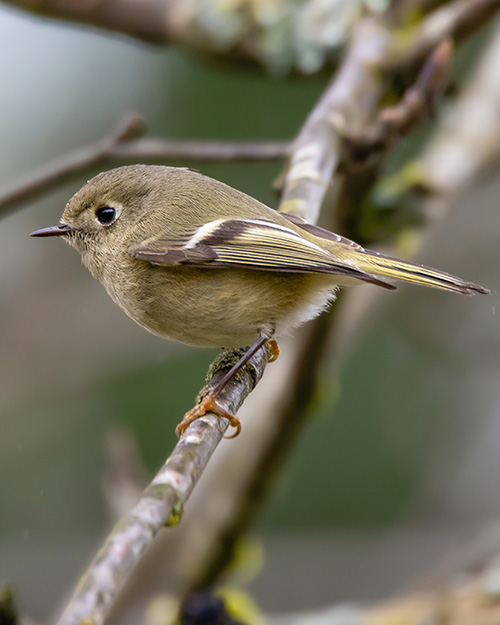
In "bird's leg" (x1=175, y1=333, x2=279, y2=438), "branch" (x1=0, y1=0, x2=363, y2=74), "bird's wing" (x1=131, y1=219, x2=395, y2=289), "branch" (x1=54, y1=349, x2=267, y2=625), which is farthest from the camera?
"branch" (x1=0, y1=0, x2=363, y2=74)

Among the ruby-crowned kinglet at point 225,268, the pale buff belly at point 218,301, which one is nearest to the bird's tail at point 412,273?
the ruby-crowned kinglet at point 225,268

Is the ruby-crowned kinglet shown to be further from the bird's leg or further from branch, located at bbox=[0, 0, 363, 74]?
branch, located at bbox=[0, 0, 363, 74]

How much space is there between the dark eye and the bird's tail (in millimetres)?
1018

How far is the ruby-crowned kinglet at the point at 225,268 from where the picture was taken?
2539mm

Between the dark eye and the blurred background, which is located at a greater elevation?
the blurred background

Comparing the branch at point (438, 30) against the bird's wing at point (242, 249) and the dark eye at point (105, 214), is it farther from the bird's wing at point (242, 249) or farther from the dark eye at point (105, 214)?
the dark eye at point (105, 214)

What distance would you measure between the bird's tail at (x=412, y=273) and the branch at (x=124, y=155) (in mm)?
639

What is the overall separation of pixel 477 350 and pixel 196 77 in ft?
13.4

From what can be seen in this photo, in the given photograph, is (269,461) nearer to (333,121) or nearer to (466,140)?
(333,121)

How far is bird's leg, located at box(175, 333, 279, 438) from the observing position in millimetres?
2037

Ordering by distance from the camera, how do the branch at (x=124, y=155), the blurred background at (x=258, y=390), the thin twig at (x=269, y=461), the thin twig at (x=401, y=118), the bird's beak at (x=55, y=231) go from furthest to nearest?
the blurred background at (x=258, y=390), the thin twig at (x=269, y=461), the bird's beak at (x=55, y=231), the branch at (x=124, y=155), the thin twig at (x=401, y=118)

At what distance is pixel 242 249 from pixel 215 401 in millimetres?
641

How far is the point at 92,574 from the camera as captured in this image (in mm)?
1131

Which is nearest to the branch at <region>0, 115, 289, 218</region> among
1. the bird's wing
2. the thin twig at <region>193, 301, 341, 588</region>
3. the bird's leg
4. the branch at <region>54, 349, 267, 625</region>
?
the bird's wing
